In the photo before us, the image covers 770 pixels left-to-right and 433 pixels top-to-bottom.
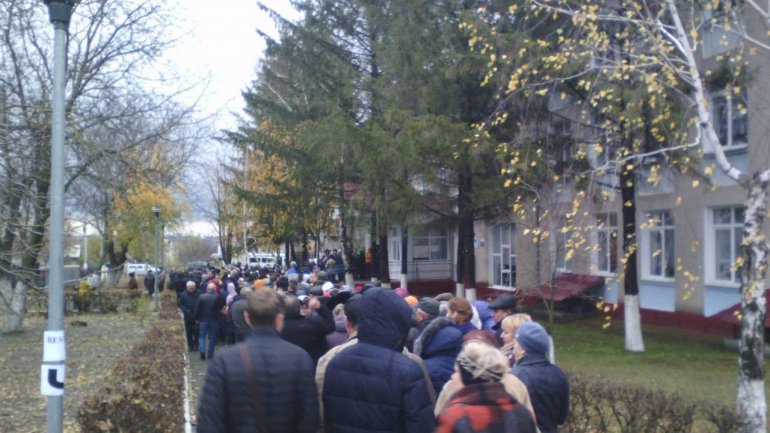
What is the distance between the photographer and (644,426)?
7.73m

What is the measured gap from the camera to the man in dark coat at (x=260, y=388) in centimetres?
442

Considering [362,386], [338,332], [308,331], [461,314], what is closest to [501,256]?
[308,331]

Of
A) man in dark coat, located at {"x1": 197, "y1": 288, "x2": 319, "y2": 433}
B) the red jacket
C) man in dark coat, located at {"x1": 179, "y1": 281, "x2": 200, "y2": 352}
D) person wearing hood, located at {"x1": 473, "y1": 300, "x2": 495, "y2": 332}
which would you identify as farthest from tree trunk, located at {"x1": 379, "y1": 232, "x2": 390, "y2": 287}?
the red jacket

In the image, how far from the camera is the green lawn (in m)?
15.2

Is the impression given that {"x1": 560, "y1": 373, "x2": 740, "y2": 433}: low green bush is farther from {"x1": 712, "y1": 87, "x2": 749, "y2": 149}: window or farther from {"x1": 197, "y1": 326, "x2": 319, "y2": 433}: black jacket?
{"x1": 712, "y1": 87, "x2": 749, "y2": 149}: window

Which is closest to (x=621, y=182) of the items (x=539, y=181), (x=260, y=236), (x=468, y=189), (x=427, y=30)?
(x=539, y=181)

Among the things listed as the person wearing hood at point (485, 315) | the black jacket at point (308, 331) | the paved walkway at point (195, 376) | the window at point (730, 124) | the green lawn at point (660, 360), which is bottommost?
the green lawn at point (660, 360)

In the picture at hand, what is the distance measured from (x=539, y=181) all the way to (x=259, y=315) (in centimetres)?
1580

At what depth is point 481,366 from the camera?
4016 mm

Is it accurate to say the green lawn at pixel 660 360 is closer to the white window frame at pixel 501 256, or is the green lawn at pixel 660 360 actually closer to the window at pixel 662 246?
the window at pixel 662 246

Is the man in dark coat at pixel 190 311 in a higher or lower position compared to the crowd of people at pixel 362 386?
lower

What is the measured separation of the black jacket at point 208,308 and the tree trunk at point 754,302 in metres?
11.0

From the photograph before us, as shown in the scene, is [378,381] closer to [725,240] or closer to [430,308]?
[430,308]

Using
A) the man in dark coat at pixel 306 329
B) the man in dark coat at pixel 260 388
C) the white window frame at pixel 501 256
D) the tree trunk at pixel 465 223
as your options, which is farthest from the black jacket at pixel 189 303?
the man in dark coat at pixel 260 388
